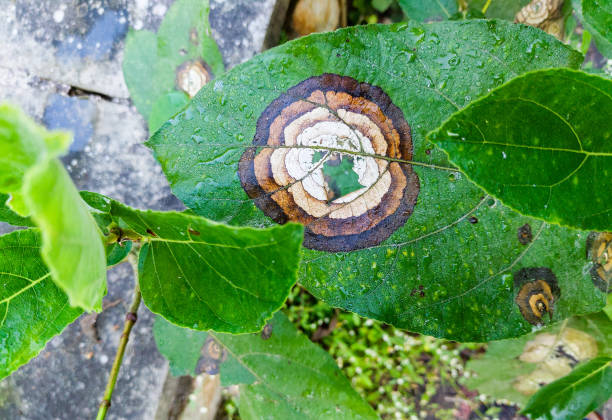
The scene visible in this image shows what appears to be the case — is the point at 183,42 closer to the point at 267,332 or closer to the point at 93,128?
the point at 93,128

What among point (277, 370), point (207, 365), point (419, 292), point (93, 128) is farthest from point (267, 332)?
point (93, 128)

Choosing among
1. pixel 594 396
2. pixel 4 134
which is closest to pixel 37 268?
pixel 4 134

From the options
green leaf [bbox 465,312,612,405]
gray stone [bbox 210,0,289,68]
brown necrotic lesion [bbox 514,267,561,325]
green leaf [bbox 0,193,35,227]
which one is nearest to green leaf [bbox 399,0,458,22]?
gray stone [bbox 210,0,289,68]

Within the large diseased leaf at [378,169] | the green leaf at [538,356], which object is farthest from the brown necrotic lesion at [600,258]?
the green leaf at [538,356]

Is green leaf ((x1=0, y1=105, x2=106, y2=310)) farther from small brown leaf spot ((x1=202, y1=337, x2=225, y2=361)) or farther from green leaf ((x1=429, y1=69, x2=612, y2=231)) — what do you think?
small brown leaf spot ((x1=202, y1=337, x2=225, y2=361))

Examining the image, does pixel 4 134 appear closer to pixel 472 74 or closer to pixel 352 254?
pixel 352 254

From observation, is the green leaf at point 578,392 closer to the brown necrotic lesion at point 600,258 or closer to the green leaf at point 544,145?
the brown necrotic lesion at point 600,258

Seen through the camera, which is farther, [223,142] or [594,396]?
[594,396]

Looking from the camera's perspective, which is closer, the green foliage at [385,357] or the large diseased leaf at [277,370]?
the large diseased leaf at [277,370]
